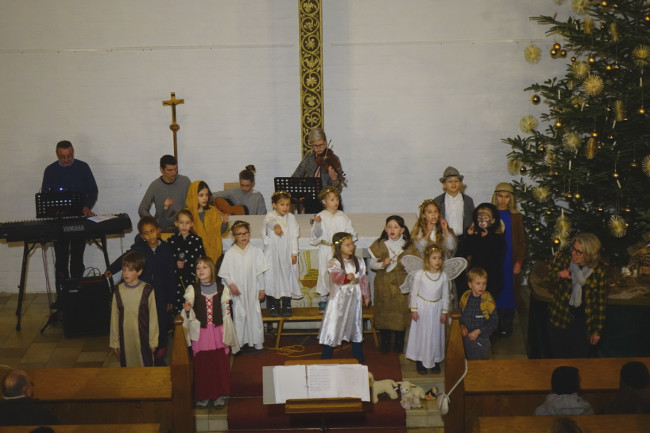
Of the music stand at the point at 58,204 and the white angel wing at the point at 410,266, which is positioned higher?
the music stand at the point at 58,204

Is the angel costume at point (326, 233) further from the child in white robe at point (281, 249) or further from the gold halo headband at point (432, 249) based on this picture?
the gold halo headband at point (432, 249)

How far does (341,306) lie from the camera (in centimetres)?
771

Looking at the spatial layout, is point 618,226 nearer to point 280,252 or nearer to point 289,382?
point 280,252

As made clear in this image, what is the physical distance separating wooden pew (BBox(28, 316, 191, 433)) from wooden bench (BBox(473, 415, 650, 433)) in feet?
7.86

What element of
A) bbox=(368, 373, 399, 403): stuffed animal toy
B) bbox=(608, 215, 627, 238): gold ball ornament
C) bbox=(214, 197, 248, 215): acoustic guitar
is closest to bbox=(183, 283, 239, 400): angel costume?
bbox=(368, 373, 399, 403): stuffed animal toy

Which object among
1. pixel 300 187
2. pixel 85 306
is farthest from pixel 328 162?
pixel 85 306

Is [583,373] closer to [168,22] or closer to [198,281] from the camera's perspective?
[198,281]

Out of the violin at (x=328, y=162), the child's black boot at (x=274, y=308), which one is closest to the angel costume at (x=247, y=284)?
the child's black boot at (x=274, y=308)

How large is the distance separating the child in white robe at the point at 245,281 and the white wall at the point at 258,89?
2.89m

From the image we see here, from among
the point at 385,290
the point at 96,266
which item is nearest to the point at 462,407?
the point at 385,290

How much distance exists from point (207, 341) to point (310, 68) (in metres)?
4.42

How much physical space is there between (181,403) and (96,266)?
16.0ft

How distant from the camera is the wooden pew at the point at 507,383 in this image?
6.20 m

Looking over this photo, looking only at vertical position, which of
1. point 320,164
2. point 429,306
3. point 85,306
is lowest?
point 85,306
